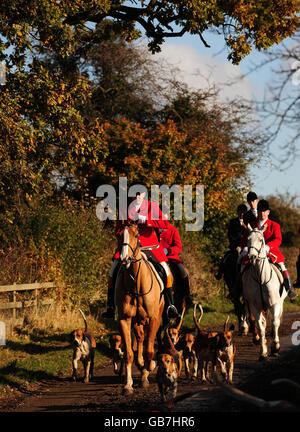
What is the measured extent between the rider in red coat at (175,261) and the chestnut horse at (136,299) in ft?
7.99

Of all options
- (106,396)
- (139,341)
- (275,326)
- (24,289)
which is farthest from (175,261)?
(106,396)

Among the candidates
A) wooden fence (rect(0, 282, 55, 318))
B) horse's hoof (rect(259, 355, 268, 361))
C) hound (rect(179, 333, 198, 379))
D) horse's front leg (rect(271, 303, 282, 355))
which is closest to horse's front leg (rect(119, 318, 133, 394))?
hound (rect(179, 333, 198, 379))

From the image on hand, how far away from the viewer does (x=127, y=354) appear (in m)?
9.25

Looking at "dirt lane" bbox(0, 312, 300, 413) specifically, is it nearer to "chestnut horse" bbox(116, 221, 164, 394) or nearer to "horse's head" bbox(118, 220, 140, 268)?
"chestnut horse" bbox(116, 221, 164, 394)

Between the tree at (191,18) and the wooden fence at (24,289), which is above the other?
the tree at (191,18)

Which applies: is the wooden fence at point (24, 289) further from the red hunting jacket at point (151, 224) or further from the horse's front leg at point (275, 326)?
the horse's front leg at point (275, 326)

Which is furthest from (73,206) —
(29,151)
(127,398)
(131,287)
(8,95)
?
(127,398)

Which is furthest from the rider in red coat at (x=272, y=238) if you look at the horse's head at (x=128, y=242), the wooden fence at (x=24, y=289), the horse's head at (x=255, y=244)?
the wooden fence at (x=24, y=289)

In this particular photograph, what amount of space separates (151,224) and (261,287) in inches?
104

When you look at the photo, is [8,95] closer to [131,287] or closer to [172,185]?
[131,287]

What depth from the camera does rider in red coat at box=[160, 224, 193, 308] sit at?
1221cm

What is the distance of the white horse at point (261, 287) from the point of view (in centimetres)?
1146

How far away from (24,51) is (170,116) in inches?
626

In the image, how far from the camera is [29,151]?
40.9 ft
